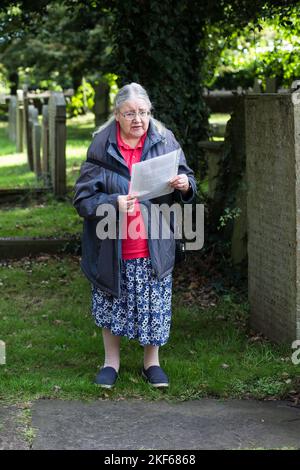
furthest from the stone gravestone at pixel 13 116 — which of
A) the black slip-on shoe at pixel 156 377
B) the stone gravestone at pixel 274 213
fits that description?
the black slip-on shoe at pixel 156 377

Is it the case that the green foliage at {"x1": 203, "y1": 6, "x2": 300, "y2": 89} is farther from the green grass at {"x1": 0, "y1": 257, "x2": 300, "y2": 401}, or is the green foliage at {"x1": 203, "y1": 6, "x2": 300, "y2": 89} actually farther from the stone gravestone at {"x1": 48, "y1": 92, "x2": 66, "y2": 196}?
the green grass at {"x1": 0, "y1": 257, "x2": 300, "y2": 401}

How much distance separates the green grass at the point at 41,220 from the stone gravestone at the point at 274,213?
359 centimetres

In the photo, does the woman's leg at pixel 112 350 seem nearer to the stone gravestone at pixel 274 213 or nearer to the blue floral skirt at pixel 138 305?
the blue floral skirt at pixel 138 305

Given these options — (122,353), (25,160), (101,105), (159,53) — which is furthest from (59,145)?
(122,353)

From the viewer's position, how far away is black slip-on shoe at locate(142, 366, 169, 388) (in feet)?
16.4

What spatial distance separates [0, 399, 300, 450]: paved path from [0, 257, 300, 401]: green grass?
17cm

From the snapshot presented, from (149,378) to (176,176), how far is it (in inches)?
48.1

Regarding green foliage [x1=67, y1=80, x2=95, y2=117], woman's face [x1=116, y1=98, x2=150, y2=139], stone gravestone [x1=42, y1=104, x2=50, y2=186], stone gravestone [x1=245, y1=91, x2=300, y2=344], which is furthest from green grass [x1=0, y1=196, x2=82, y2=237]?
green foliage [x1=67, y1=80, x2=95, y2=117]

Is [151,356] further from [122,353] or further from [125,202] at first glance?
[125,202]

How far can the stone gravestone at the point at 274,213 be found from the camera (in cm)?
530

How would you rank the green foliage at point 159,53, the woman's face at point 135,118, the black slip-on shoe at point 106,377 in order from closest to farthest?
the woman's face at point 135,118, the black slip-on shoe at point 106,377, the green foliage at point 159,53

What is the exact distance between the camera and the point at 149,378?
505 cm

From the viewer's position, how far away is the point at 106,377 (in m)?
5.02

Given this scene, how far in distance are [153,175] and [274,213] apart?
1.32 metres
